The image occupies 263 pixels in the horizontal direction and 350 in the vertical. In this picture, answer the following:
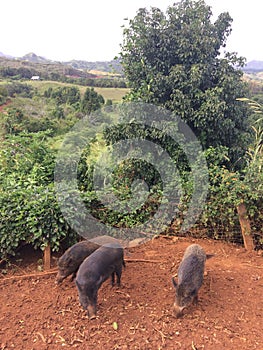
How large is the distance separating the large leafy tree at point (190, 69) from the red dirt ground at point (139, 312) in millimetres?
3518

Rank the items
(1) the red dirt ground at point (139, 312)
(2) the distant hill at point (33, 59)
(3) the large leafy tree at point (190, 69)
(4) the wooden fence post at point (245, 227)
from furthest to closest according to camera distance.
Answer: (2) the distant hill at point (33, 59)
(3) the large leafy tree at point (190, 69)
(4) the wooden fence post at point (245, 227)
(1) the red dirt ground at point (139, 312)

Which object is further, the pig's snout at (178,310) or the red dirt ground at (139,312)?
the pig's snout at (178,310)

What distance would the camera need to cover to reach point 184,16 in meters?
7.39

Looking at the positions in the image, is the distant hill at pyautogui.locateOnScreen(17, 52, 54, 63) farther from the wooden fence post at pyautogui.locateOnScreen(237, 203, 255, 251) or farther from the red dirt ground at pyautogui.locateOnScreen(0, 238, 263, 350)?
the red dirt ground at pyautogui.locateOnScreen(0, 238, 263, 350)

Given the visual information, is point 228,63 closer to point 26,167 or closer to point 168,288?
point 26,167

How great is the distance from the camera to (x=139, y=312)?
338 cm

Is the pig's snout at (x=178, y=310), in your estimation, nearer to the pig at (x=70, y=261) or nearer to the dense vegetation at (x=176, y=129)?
the pig at (x=70, y=261)

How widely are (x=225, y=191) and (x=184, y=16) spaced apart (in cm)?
475

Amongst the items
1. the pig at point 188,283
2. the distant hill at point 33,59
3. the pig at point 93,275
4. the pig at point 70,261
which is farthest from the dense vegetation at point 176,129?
the distant hill at point 33,59

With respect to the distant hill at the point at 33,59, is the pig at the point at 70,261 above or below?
below

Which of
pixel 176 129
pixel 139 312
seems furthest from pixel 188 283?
pixel 176 129

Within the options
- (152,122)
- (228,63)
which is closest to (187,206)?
(152,122)

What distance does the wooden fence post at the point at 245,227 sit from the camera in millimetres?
4773

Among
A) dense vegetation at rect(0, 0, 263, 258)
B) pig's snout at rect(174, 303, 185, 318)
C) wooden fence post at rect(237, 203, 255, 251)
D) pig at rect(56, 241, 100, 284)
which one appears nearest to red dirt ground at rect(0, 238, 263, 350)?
pig's snout at rect(174, 303, 185, 318)
